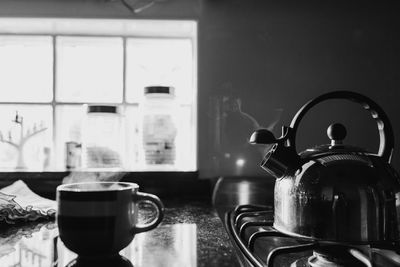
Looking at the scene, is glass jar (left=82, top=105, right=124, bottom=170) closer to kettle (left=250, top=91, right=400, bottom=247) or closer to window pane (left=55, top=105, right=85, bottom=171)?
window pane (left=55, top=105, right=85, bottom=171)

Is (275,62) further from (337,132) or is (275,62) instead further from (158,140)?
(337,132)

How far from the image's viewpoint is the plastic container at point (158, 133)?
106 cm

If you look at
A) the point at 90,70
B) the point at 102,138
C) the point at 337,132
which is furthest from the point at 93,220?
the point at 90,70

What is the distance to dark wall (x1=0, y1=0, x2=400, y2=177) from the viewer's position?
1.10m

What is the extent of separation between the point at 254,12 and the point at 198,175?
1.77 feet

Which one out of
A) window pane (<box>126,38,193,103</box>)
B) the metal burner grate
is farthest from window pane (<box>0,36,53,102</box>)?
the metal burner grate

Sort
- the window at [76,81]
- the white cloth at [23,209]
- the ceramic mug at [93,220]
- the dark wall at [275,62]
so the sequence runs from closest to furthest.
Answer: the ceramic mug at [93,220] → the white cloth at [23,209] → the dark wall at [275,62] → the window at [76,81]

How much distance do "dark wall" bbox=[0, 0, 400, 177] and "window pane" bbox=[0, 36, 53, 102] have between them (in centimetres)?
19

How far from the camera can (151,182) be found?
1.06 m

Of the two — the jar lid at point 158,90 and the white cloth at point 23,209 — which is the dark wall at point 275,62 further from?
the white cloth at point 23,209

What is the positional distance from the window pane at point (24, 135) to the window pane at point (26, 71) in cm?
4

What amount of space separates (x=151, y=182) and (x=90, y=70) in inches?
20.3

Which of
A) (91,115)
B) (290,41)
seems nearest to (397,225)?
(290,41)

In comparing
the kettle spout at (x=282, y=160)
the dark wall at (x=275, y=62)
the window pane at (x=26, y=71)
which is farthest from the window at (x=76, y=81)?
the kettle spout at (x=282, y=160)
